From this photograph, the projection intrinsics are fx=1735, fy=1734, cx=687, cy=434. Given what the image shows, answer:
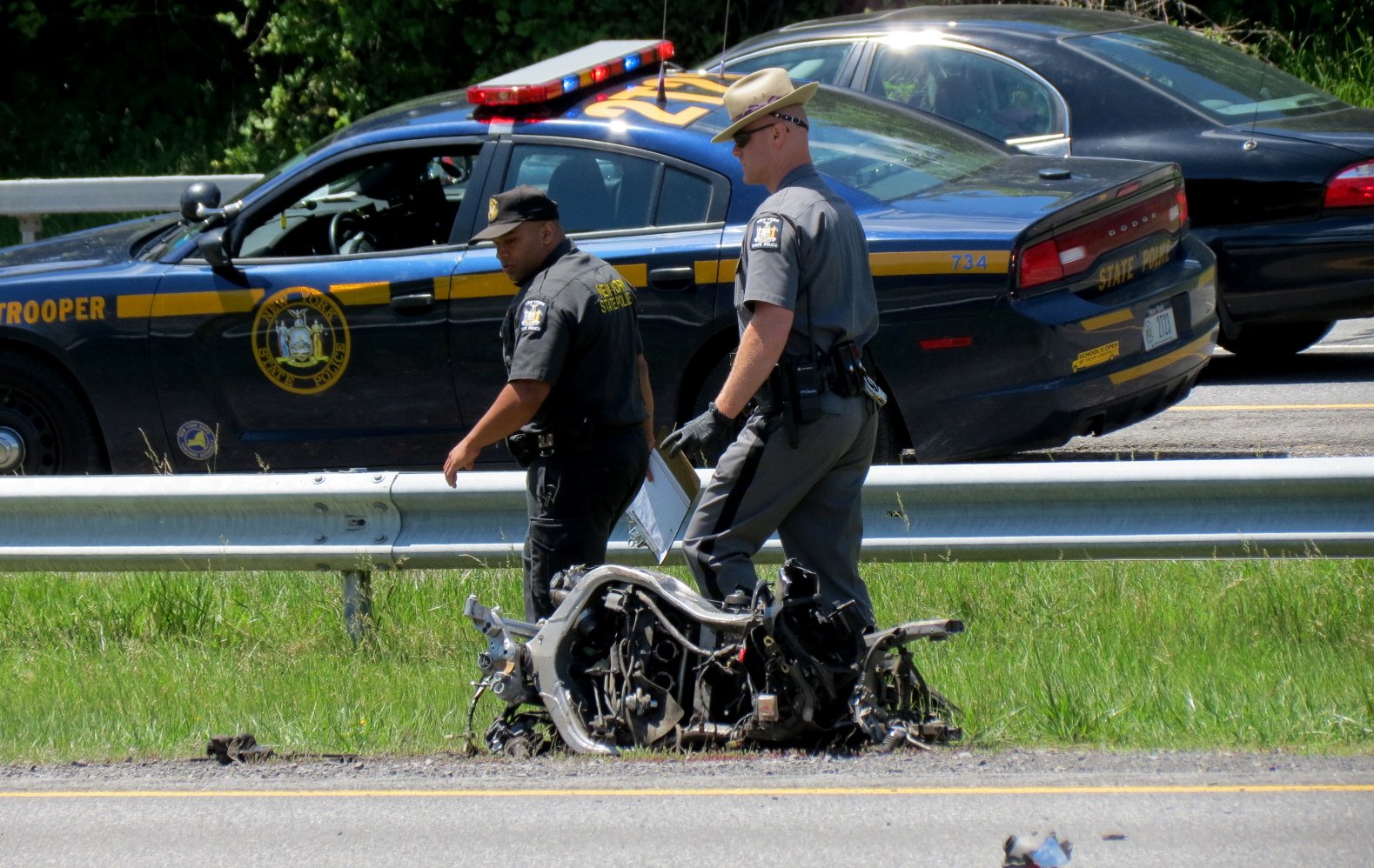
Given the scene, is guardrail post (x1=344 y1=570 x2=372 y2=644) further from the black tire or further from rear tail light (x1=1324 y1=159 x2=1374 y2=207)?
rear tail light (x1=1324 y1=159 x2=1374 y2=207)

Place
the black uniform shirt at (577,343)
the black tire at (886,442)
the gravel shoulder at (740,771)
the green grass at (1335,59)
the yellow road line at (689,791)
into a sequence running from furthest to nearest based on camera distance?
the green grass at (1335,59)
the black tire at (886,442)
the black uniform shirt at (577,343)
the gravel shoulder at (740,771)
the yellow road line at (689,791)

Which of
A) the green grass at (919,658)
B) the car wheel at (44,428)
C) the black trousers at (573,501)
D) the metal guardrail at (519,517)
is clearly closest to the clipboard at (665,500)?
the black trousers at (573,501)

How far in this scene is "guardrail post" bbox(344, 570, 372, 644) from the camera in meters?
6.07

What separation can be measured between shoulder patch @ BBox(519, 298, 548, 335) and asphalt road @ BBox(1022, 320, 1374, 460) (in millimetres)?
3346

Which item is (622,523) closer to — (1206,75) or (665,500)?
(665,500)

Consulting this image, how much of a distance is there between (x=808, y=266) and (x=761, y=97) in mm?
476

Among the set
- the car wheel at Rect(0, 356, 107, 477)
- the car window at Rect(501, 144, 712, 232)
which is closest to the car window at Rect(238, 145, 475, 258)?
the car window at Rect(501, 144, 712, 232)

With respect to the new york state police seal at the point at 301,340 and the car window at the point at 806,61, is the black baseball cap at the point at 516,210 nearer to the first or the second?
the new york state police seal at the point at 301,340

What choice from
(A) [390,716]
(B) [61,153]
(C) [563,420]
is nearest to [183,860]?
(A) [390,716]

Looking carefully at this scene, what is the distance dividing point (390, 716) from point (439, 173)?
2785 millimetres

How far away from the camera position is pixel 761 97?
4.68 meters

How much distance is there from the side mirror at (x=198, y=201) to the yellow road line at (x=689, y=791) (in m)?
2.95

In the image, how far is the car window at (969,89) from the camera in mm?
8875

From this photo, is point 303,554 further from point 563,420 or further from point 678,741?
point 678,741
